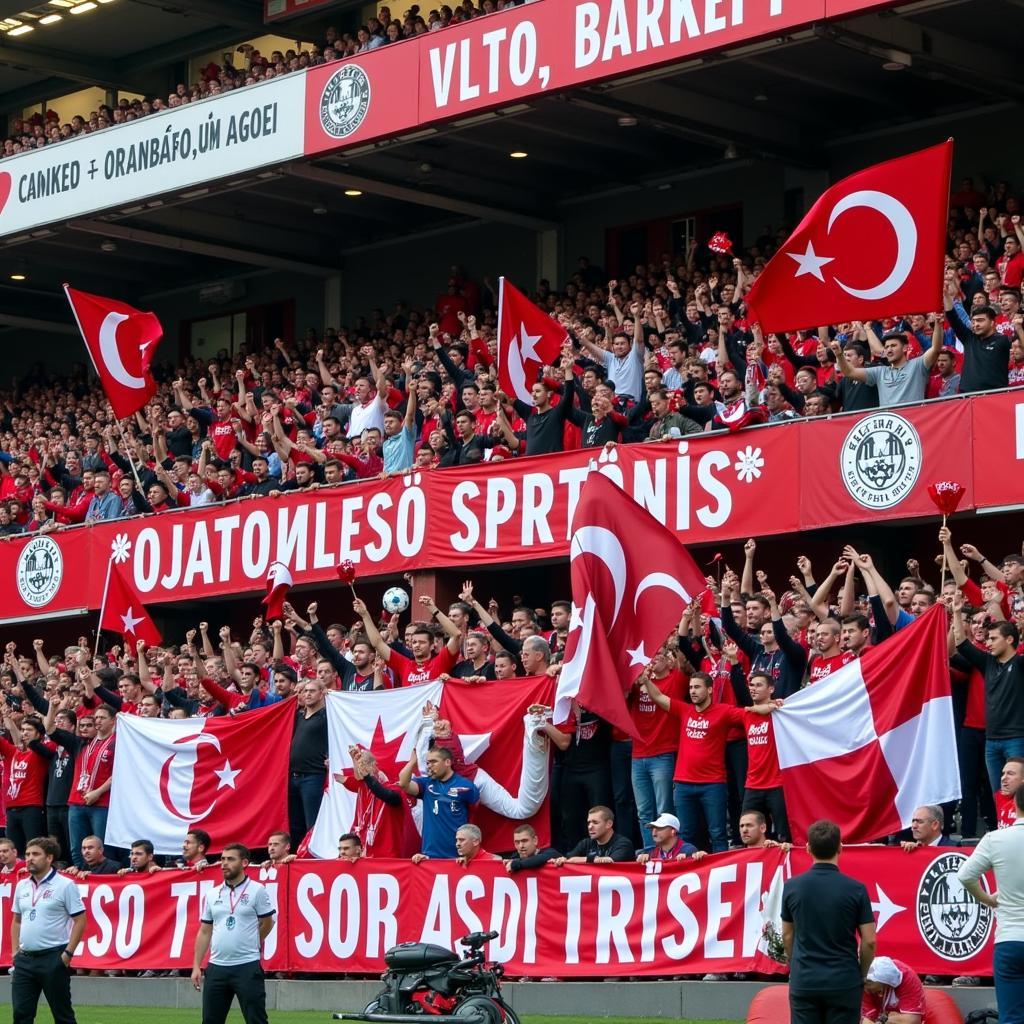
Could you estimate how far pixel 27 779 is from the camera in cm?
2111

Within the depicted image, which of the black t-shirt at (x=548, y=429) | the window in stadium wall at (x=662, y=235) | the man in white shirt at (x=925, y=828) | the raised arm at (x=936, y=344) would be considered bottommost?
the man in white shirt at (x=925, y=828)

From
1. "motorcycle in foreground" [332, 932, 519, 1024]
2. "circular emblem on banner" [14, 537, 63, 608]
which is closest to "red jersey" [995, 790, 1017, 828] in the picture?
"motorcycle in foreground" [332, 932, 519, 1024]

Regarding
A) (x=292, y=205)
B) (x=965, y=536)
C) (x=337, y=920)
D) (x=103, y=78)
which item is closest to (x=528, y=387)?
(x=965, y=536)

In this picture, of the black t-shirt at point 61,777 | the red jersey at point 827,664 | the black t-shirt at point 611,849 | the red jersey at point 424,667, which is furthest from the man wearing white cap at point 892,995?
the black t-shirt at point 61,777

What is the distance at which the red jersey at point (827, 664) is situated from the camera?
1494cm

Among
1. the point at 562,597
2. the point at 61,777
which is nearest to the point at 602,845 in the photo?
the point at 61,777

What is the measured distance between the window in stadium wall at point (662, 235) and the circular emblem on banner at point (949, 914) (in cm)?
1493

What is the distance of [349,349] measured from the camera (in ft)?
90.9

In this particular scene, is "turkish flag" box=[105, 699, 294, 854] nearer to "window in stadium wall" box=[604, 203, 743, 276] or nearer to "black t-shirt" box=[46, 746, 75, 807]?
"black t-shirt" box=[46, 746, 75, 807]

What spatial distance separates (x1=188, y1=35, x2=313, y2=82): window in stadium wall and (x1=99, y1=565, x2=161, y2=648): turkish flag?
45.2 feet

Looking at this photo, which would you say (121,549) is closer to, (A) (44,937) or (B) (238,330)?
(B) (238,330)

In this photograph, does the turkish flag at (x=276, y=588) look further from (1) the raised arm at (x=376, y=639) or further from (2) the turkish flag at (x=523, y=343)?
(2) the turkish flag at (x=523, y=343)

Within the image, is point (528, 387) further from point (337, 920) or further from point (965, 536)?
point (337, 920)

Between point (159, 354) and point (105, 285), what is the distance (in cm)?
151
